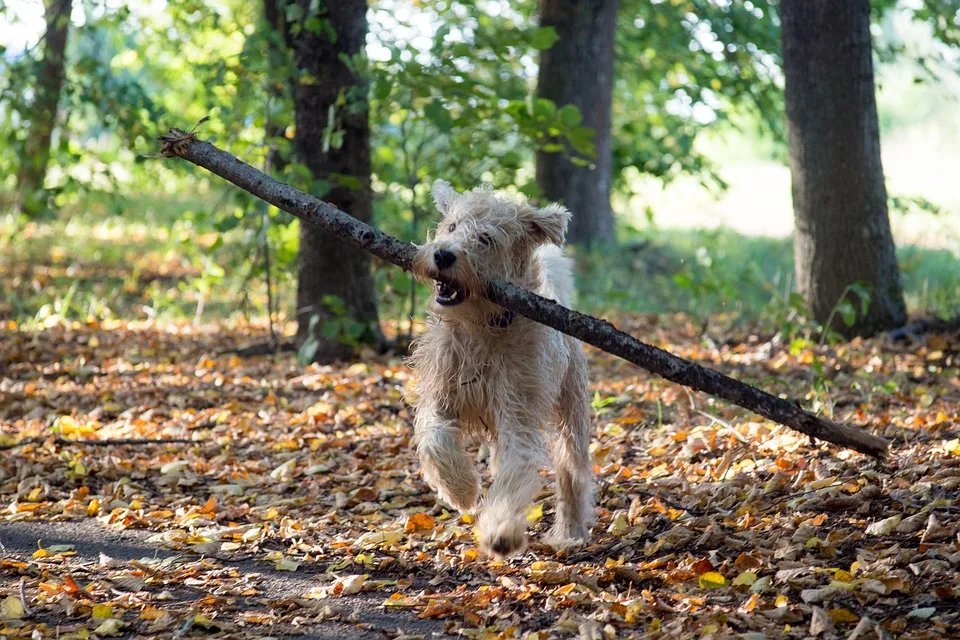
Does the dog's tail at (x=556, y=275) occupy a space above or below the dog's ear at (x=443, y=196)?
below

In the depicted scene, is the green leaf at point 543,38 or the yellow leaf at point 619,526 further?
the green leaf at point 543,38

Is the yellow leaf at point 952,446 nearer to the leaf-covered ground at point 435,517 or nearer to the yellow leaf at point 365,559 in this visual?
the leaf-covered ground at point 435,517

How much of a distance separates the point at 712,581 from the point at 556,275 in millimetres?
2035

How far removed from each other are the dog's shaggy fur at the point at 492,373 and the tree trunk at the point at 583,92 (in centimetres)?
827

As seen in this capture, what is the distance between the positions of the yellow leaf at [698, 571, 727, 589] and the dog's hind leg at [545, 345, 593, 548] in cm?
89

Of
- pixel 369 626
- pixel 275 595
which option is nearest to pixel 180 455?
pixel 275 595

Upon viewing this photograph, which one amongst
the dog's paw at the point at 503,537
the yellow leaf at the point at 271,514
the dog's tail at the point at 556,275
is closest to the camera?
the dog's paw at the point at 503,537

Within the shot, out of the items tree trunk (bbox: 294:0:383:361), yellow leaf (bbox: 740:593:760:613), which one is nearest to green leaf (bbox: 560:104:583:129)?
tree trunk (bbox: 294:0:383:361)

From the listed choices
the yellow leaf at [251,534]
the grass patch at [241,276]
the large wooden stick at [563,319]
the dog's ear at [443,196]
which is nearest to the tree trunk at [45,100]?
the grass patch at [241,276]

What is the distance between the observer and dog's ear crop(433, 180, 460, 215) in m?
5.02

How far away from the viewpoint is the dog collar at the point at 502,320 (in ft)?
15.1

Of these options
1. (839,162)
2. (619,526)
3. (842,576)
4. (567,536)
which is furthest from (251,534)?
(839,162)

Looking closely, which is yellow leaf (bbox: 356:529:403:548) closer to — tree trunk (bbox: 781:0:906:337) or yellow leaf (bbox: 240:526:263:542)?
yellow leaf (bbox: 240:526:263:542)

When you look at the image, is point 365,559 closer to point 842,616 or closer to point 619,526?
point 619,526
